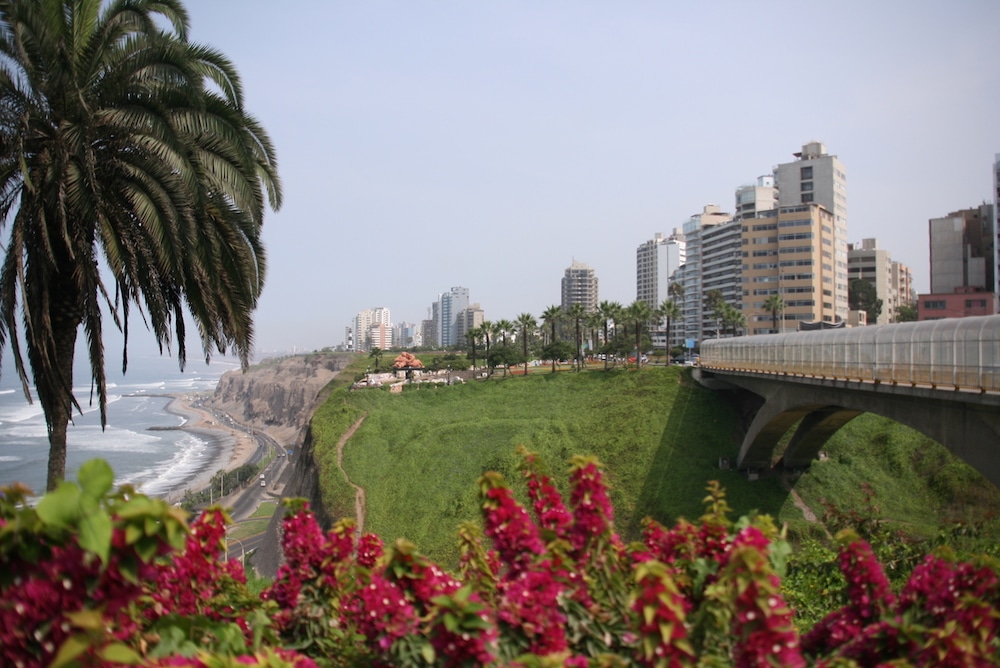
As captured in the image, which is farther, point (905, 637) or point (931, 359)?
point (931, 359)

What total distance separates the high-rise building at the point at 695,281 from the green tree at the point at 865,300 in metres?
20.8

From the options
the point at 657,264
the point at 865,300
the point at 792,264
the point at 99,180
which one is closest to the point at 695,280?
the point at 865,300

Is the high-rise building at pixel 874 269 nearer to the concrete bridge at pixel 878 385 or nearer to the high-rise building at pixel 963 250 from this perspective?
the high-rise building at pixel 963 250

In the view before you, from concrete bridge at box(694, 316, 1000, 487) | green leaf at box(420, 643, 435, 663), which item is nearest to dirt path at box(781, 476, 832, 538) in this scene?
concrete bridge at box(694, 316, 1000, 487)

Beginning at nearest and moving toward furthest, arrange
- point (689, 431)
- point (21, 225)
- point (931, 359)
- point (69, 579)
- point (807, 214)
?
point (69, 579) → point (21, 225) → point (931, 359) → point (689, 431) → point (807, 214)

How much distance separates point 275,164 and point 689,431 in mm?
33230

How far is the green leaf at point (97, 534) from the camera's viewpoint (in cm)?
244

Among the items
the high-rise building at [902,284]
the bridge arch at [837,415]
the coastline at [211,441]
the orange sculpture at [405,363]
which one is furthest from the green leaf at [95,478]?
the high-rise building at [902,284]

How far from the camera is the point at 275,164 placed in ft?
35.7

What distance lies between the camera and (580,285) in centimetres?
18562

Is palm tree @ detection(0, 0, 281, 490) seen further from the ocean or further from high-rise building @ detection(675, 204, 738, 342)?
high-rise building @ detection(675, 204, 738, 342)

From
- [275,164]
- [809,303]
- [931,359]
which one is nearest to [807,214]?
[809,303]

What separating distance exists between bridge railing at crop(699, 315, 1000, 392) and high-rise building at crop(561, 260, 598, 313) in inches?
6120

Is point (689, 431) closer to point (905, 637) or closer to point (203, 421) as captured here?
point (905, 637)
